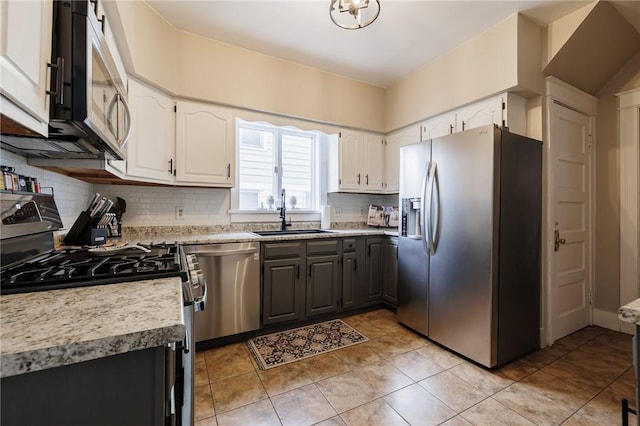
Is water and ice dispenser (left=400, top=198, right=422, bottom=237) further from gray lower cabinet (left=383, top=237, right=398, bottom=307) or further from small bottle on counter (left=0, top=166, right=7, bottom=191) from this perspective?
small bottle on counter (left=0, top=166, right=7, bottom=191)

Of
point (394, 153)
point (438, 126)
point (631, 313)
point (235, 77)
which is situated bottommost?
point (631, 313)

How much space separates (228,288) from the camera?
96.5 inches

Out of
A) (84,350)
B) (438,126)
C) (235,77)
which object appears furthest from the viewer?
(438,126)

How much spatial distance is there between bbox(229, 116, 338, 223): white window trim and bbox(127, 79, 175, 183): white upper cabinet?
624 mm

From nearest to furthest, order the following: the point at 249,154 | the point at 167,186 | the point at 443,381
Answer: the point at 443,381
the point at 167,186
the point at 249,154

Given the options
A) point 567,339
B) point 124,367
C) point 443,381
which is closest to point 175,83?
point 124,367

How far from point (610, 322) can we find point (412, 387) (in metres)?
2.50

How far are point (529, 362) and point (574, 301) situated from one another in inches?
42.9

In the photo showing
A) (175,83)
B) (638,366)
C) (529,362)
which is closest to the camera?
(638,366)

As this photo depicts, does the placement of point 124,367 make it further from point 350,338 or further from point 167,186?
point 167,186

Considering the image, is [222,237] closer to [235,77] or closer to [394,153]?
[235,77]

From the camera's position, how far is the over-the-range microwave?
92cm

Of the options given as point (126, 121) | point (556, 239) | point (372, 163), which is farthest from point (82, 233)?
point (556, 239)

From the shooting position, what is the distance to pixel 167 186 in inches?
109
